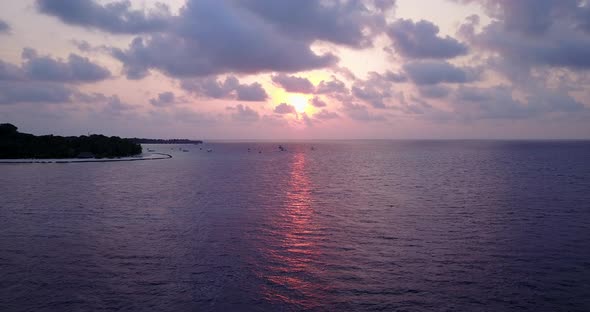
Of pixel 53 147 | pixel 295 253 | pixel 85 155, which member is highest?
pixel 53 147

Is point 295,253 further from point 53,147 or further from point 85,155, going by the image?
point 53,147

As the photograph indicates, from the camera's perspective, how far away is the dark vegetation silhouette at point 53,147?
149125 mm

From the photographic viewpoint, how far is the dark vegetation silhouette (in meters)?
149

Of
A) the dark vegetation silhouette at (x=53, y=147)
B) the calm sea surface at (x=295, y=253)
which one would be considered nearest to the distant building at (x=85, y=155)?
the dark vegetation silhouette at (x=53, y=147)

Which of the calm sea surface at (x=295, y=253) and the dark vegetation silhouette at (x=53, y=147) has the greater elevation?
the dark vegetation silhouette at (x=53, y=147)

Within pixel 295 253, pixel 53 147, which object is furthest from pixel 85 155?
pixel 295 253

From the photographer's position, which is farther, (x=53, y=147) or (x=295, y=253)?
(x=53, y=147)

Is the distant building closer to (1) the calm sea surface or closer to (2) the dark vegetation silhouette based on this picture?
(2) the dark vegetation silhouette

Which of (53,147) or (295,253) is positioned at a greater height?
(53,147)

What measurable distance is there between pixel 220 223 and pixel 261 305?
844 inches

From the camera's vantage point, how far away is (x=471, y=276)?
26.5 m

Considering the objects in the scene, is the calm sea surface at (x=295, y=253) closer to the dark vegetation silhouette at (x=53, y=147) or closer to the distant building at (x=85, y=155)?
the distant building at (x=85, y=155)

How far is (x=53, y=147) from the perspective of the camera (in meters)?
156

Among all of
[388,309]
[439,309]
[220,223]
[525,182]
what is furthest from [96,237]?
[525,182]
